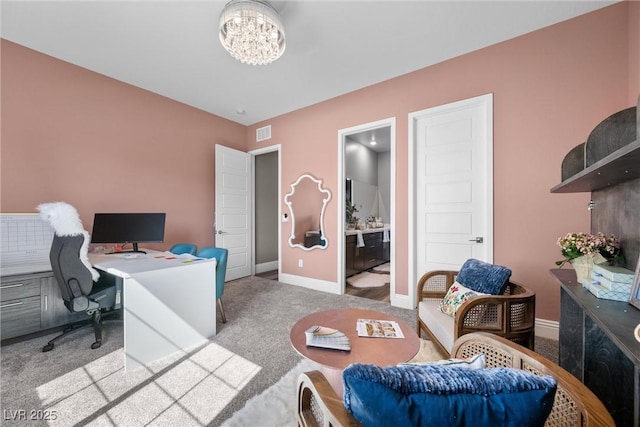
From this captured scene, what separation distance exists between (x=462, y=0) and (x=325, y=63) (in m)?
1.36

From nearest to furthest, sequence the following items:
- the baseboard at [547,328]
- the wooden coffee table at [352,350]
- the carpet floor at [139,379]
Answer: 1. the wooden coffee table at [352,350]
2. the carpet floor at [139,379]
3. the baseboard at [547,328]

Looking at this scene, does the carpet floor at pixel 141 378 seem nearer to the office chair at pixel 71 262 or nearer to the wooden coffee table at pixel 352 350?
the office chair at pixel 71 262

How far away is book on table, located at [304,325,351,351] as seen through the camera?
1325 millimetres

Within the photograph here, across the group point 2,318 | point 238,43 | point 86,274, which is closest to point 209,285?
point 86,274

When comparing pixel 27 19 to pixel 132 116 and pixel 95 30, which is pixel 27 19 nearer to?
pixel 95 30

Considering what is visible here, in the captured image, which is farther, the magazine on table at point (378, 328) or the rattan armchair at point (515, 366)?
the magazine on table at point (378, 328)

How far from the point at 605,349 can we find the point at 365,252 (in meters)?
3.77

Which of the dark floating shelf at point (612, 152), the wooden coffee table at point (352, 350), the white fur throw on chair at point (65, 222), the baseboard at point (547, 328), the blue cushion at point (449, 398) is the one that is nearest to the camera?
the blue cushion at point (449, 398)

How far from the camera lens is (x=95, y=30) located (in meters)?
2.36

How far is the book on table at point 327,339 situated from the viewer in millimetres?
1325

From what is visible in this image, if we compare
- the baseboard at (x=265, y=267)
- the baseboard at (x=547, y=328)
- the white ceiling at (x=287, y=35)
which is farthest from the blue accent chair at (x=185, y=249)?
the baseboard at (x=547, y=328)

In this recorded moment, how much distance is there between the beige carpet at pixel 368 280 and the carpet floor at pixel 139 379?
148 cm

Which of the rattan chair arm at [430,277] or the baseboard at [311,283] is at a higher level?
the rattan chair arm at [430,277]

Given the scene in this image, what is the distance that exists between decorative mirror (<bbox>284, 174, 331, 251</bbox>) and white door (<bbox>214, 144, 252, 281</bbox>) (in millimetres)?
896
